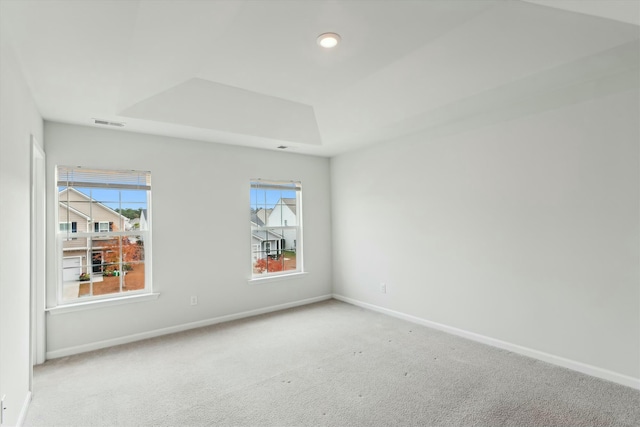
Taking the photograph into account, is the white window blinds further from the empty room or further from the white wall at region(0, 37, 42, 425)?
the white wall at region(0, 37, 42, 425)

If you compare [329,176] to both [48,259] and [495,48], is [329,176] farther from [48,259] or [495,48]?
[48,259]

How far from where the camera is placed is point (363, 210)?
482 cm

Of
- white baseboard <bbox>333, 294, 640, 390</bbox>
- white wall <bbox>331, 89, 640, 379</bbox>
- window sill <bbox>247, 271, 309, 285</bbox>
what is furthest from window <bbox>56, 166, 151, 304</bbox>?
white baseboard <bbox>333, 294, 640, 390</bbox>

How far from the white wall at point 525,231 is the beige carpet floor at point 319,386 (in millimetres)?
369

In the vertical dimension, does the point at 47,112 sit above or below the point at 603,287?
above

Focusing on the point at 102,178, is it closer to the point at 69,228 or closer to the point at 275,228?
the point at 69,228

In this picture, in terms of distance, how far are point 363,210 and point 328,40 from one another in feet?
9.05

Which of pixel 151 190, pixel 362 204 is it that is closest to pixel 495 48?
pixel 362 204

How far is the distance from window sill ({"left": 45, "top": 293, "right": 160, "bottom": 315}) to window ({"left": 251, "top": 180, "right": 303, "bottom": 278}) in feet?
4.50

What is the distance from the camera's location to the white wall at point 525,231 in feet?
8.40

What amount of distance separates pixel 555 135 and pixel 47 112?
4581mm

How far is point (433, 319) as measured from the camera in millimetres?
3893

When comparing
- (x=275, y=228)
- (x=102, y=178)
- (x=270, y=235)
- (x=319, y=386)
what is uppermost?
(x=102, y=178)

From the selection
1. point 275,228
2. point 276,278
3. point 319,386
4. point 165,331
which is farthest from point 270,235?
point 319,386
